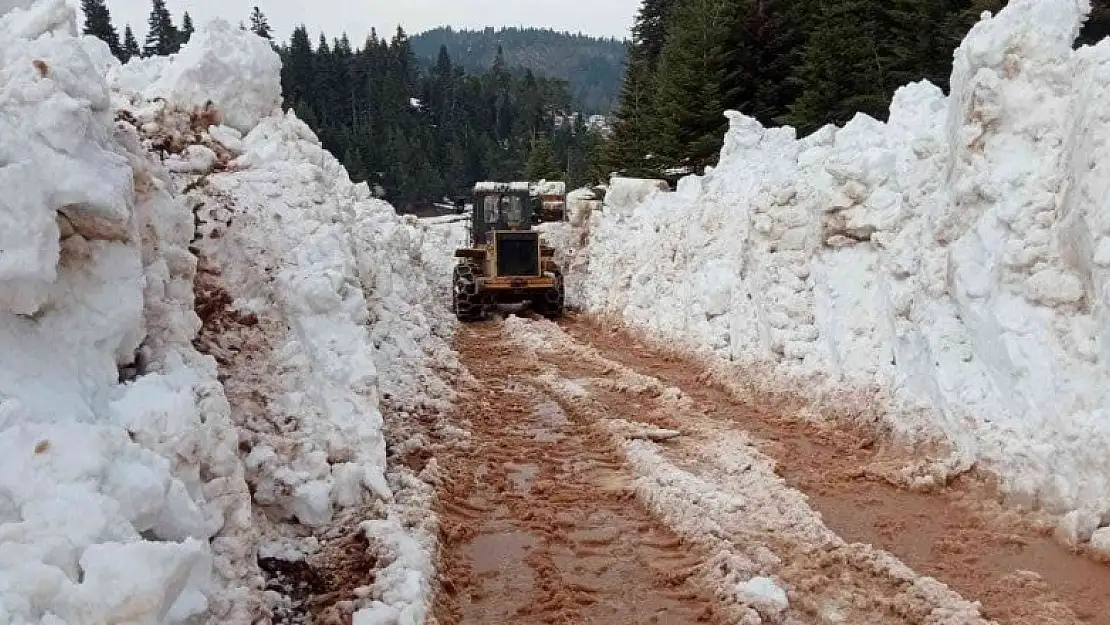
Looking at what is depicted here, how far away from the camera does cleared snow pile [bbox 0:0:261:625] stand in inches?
121

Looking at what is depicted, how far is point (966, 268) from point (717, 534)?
3.43 m

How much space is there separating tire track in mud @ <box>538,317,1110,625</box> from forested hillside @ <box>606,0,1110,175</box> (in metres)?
13.7

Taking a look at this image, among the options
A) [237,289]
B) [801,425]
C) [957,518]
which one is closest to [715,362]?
[801,425]

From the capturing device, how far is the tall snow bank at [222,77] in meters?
9.23

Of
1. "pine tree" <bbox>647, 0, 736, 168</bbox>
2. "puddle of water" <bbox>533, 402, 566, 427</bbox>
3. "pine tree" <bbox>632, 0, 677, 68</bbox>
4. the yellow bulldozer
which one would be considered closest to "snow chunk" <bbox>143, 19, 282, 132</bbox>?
"puddle of water" <bbox>533, 402, 566, 427</bbox>

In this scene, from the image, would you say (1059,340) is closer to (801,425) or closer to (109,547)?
(801,425)

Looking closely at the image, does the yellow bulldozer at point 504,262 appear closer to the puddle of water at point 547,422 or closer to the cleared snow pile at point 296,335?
the cleared snow pile at point 296,335

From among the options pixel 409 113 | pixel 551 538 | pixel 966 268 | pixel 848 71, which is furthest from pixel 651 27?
pixel 409 113

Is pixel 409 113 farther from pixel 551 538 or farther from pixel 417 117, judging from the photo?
pixel 551 538

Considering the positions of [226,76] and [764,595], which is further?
[226,76]

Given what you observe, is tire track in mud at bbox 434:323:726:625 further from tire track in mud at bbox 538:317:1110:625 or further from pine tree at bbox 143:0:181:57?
pine tree at bbox 143:0:181:57

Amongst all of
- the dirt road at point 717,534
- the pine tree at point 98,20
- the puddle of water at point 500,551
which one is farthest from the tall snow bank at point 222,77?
the pine tree at point 98,20

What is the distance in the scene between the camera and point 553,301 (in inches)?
677

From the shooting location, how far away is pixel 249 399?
5.81 m
